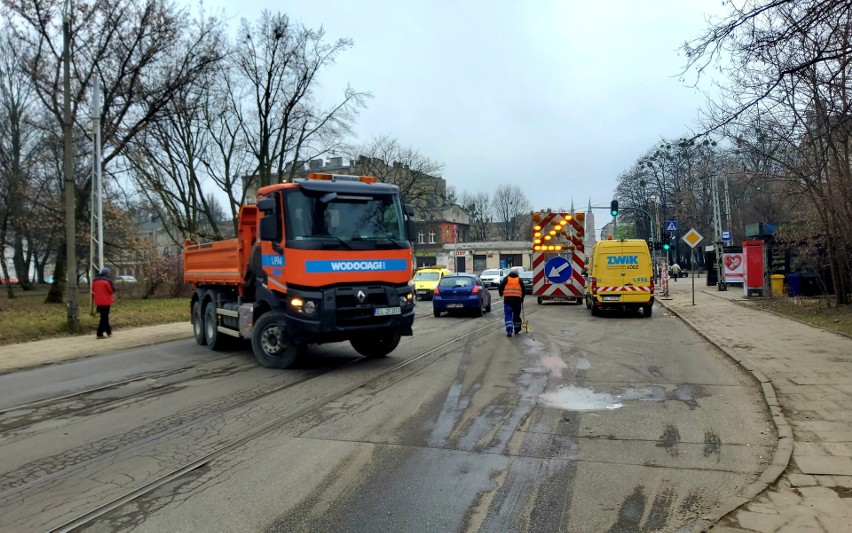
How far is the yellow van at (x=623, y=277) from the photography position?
64.6 ft

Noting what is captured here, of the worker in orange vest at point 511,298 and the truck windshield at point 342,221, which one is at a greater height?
the truck windshield at point 342,221

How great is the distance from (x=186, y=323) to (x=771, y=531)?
63.5ft

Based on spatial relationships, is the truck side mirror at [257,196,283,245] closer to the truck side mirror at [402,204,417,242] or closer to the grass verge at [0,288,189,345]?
the truck side mirror at [402,204,417,242]

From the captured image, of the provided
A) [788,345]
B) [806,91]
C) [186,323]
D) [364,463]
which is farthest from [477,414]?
[186,323]

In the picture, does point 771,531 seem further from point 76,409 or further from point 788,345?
point 788,345

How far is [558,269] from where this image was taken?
23969mm

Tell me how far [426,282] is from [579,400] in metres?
24.7

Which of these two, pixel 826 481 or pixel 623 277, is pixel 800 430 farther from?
pixel 623 277

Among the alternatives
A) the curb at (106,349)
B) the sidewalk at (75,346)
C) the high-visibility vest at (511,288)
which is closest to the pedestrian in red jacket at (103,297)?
the sidewalk at (75,346)

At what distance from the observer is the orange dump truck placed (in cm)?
962

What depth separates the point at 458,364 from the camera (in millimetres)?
10500

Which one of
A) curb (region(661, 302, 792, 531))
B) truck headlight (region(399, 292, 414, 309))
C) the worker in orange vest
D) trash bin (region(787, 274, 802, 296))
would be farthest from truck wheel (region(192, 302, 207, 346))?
trash bin (region(787, 274, 802, 296))

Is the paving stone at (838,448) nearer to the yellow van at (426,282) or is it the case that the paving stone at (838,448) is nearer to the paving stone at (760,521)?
the paving stone at (760,521)

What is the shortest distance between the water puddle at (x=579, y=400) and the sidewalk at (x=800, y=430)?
1.77m
